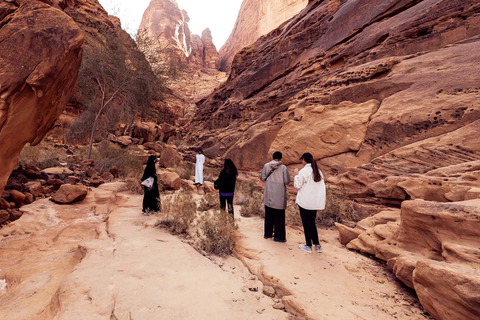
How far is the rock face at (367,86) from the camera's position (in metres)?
5.45

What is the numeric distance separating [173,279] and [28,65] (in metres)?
3.98

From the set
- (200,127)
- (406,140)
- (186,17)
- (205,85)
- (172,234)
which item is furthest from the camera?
(186,17)

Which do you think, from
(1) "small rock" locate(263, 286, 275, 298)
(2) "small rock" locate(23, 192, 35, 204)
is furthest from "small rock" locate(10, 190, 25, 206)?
(1) "small rock" locate(263, 286, 275, 298)

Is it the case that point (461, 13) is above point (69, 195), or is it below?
above

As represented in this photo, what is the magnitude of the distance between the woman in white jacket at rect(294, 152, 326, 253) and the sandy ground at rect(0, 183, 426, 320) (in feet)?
0.93

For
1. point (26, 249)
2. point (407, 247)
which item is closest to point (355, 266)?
point (407, 247)

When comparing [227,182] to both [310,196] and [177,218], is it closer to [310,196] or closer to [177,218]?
[177,218]

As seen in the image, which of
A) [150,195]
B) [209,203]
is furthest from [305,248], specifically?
[150,195]

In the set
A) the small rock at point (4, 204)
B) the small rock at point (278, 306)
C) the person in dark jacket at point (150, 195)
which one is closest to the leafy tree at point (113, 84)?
the small rock at point (4, 204)

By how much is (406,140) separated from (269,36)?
46.9ft

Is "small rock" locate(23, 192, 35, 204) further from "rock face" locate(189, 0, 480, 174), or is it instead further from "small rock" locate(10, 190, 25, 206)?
"rock face" locate(189, 0, 480, 174)

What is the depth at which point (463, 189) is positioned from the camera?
3.40 metres

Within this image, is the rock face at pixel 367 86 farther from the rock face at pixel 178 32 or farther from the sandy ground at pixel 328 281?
the rock face at pixel 178 32

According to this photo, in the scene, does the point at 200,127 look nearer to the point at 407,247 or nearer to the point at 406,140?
the point at 406,140
